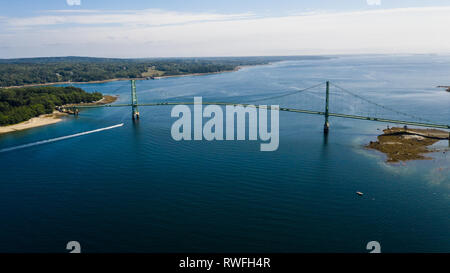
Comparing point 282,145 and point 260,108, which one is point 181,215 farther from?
point 260,108

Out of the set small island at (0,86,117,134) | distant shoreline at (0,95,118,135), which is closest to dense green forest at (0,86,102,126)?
small island at (0,86,117,134)

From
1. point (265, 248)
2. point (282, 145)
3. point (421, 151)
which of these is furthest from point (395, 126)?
point (265, 248)

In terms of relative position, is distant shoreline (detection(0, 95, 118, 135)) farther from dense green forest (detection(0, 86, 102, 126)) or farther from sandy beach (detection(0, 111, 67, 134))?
dense green forest (detection(0, 86, 102, 126))

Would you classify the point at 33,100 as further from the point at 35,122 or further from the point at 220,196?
the point at 220,196

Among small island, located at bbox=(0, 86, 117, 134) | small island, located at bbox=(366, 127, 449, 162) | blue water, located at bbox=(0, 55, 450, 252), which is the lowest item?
blue water, located at bbox=(0, 55, 450, 252)

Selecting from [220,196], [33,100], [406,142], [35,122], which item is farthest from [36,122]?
[406,142]

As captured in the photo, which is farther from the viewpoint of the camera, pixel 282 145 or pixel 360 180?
pixel 282 145

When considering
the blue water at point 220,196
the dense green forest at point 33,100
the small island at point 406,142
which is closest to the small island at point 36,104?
the dense green forest at point 33,100
